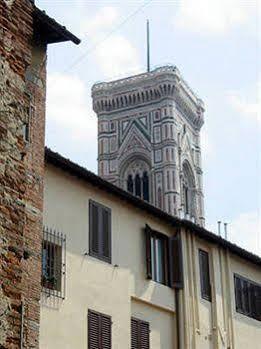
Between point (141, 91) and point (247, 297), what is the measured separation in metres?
63.9

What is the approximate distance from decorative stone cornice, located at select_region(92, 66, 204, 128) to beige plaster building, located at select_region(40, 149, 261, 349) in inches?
2436

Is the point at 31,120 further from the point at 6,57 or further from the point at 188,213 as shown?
the point at 188,213

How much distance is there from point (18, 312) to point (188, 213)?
79.6 metres

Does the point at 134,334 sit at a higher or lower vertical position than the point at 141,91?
lower

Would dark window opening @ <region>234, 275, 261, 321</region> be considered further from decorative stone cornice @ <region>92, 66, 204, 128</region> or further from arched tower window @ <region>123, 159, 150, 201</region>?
decorative stone cornice @ <region>92, 66, 204, 128</region>

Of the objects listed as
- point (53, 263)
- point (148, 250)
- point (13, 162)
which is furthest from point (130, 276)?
point (13, 162)

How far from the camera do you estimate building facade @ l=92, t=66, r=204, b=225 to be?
87.1m

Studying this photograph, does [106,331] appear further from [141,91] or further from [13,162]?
[141,91]

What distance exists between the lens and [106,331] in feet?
65.7

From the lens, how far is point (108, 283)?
20.5m

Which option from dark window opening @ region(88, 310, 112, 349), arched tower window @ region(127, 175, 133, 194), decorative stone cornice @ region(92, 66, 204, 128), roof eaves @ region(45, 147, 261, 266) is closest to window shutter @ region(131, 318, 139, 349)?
dark window opening @ region(88, 310, 112, 349)

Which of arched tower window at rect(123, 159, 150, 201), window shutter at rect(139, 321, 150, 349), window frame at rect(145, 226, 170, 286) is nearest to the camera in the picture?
window shutter at rect(139, 321, 150, 349)

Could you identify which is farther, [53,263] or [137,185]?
[137,185]

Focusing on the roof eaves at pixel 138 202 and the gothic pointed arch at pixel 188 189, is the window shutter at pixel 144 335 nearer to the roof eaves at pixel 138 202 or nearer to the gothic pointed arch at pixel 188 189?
the roof eaves at pixel 138 202
